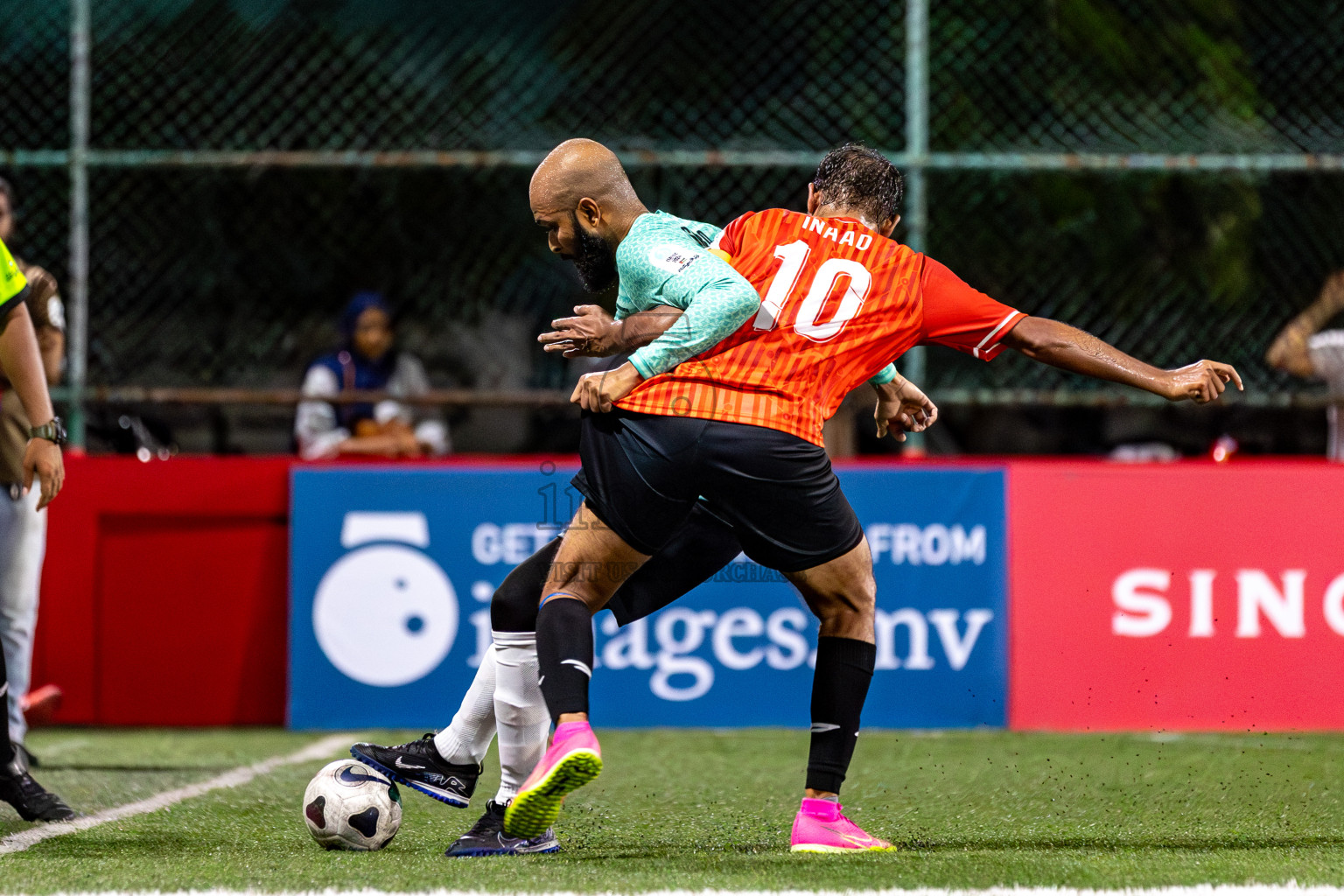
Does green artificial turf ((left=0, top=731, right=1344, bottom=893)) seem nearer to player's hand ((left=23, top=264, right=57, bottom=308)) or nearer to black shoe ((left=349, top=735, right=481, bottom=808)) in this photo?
black shoe ((left=349, top=735, right=481, bottom=808))

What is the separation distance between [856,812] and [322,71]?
4336 millimetres

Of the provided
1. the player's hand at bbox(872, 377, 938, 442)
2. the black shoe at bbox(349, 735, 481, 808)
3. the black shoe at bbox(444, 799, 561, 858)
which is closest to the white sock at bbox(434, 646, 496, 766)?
the black shoe at bbox(349, 735, 481, 808)

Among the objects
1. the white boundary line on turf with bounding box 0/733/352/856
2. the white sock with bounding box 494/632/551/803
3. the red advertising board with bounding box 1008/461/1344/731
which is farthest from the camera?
the red advertising board with bounding box 1008/461/1344/731

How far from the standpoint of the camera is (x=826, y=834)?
11.8 ft

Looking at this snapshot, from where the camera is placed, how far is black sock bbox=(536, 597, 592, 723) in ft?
11.1

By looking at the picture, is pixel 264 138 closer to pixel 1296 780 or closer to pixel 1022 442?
pixel 1022 442

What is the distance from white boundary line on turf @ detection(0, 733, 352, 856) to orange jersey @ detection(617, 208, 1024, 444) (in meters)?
1.80

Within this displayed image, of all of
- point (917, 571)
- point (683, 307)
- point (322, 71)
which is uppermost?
point (322, 71)

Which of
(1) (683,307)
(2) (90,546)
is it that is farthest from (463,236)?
(1) (683,307)

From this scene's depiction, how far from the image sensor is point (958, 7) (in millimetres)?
7141

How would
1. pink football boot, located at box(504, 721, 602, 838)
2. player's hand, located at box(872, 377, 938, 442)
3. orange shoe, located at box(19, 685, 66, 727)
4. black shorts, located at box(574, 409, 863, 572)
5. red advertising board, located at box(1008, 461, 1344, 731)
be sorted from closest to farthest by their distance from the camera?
pink football boot, located at box(504, 721, 602, 838), black shorts, located at box(574, 409, 863, 572), player's hand, located at box(872, 377, 938, 442), orange shoe, located at box(19, 685, 66, 727), red advertising board, located at box(1008, 461, 1344, 731)

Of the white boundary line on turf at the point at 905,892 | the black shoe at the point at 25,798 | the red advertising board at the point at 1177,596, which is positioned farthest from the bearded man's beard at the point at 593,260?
the red advertising board at the point at 1177,596

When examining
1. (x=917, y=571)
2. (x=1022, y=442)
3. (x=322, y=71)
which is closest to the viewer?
(x=917, y=571)

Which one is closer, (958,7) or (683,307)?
(683,307)
